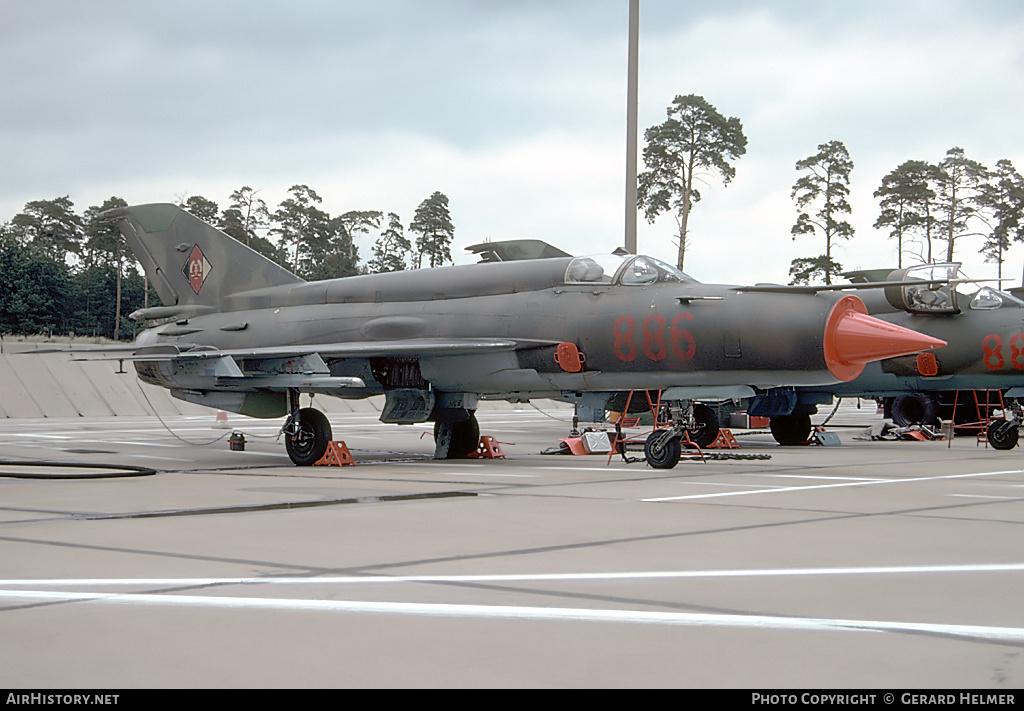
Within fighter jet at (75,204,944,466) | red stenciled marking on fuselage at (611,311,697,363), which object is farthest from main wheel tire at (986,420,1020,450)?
red stenciled marking on fuselage at (611,311,697,363)

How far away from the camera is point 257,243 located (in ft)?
235

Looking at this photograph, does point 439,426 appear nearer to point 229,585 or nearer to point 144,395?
point 229,585

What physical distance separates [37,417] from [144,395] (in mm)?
4181

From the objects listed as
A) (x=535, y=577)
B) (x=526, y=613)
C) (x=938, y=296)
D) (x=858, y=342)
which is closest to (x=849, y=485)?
(x=858, y=342)

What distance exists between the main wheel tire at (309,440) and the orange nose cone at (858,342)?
580 centimetres

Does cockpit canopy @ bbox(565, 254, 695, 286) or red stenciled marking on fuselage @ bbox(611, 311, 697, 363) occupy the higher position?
cockpit canopy @ bbox(565, 254, 695, 286)

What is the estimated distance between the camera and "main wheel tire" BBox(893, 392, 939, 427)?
1759 centimetres

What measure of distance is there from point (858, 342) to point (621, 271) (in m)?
2.78

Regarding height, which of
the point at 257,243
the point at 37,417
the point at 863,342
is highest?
the point at 257,243

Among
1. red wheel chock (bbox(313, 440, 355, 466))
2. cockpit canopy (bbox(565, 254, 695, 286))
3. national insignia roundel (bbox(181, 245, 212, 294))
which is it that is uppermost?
national insignia roundel (bbox(181, 245, 212, 294))

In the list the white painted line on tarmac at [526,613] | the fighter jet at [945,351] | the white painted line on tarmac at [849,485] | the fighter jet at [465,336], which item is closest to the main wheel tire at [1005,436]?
the fighter jet at [945,351]

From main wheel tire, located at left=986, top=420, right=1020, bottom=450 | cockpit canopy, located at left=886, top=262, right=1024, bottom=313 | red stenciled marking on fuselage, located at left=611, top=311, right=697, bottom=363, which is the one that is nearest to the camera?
red stenciled marking on fuselage, located at left=611, top=311, right=697, bottom=363

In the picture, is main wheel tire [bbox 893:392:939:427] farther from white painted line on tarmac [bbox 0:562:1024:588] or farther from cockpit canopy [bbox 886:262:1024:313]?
white painted line on tarmac [bbox 0:562:1024:588]

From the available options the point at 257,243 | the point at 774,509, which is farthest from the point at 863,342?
the point at 257,243
